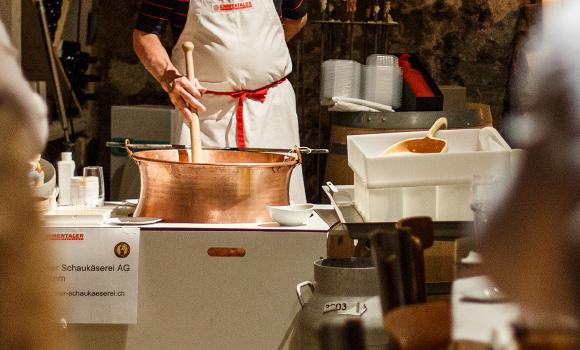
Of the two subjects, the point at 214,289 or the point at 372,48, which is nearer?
the point at 214,289

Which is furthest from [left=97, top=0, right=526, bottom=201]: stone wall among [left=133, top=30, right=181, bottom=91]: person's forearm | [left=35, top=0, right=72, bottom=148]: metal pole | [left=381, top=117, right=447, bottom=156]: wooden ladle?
[left=381, top=117, right=447, bottom=156]: wooden ladle

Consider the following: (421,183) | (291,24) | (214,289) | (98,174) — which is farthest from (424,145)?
(291,24)

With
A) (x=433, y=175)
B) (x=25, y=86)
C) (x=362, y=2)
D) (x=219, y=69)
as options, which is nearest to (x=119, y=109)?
(x=362, y=2)

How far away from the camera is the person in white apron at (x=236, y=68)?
129 inches

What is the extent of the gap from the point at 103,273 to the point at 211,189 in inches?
14.6

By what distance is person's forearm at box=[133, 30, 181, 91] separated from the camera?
9.71 feet

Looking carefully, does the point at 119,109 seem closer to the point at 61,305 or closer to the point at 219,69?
the point at 219,69

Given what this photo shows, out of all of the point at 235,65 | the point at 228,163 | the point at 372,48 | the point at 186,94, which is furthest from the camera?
the point at 372,48

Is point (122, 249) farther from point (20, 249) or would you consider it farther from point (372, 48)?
point (372, 48)

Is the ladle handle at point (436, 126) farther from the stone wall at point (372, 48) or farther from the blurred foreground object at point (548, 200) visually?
the stone wall at point (372, 48)

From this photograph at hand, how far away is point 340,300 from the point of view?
2293mm

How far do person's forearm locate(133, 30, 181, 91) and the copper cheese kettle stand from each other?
0.40 meters

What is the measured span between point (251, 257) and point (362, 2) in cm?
363

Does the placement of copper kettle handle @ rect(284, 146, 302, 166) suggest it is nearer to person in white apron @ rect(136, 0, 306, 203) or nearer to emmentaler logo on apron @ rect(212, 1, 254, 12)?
person in white apron @ rect(136, 0, 306, 203)
